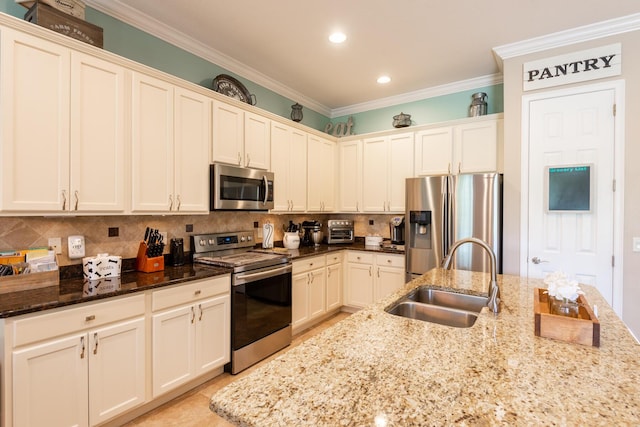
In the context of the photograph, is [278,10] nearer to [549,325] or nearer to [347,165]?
[347,165]

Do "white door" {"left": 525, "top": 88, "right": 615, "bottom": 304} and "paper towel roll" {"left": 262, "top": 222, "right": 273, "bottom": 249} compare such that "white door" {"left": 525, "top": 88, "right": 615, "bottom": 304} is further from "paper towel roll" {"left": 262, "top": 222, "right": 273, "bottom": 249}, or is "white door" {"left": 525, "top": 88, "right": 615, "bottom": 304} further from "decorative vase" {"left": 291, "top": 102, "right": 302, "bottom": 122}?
"paper towel roll" {"left": 262, "top": 222, "right": 273, "bottom": 249}

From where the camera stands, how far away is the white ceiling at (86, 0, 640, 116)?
2354 millimetres

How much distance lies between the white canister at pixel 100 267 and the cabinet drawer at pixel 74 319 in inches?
14.3

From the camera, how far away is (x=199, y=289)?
7.60 ft

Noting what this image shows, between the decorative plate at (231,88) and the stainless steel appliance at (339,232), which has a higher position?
the decorative plate at (231,88)

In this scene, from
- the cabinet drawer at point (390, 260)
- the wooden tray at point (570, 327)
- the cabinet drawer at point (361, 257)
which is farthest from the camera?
the cabinet drawer at point (361, 257)

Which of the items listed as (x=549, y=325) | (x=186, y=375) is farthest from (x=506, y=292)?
(x=186, y=375)

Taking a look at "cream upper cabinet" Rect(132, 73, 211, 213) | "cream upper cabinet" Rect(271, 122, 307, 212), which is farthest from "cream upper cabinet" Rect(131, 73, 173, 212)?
"cream upper cabinet" Rect(271, 122, 307, 212)

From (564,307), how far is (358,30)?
251 centimetres

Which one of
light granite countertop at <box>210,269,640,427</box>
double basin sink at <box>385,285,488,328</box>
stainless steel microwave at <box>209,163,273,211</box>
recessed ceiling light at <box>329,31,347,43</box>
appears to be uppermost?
recessed ceiling light at <box>329,31,347,43</box>

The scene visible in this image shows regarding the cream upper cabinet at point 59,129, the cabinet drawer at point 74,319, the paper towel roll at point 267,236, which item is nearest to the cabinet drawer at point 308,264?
the paper towel roll at point 267,236

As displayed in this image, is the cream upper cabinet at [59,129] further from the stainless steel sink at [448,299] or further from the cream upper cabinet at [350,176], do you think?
the cream upper cabinet at [350,176]

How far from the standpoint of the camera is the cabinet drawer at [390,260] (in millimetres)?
3725

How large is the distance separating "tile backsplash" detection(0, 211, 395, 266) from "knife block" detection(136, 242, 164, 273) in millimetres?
130
